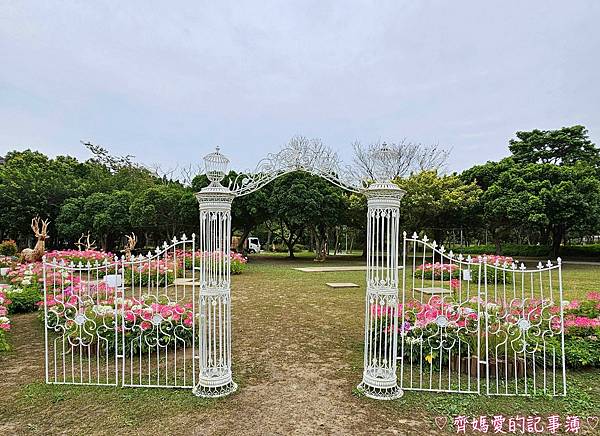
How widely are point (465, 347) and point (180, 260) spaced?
434 inches

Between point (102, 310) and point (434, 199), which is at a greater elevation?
point (434, 199)

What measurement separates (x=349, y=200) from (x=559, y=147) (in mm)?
14172

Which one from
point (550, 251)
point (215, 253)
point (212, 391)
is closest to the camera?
point (212, 391)

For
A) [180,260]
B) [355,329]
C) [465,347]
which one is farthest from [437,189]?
[465,347]

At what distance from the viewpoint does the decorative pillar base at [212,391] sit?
415 centimetres

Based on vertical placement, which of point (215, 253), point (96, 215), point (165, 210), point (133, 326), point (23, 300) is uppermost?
point (165, 210)

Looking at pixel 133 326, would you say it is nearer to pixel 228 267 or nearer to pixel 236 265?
pixel 228 267

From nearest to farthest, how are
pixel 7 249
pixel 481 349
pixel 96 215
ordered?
pixel 481 349 → pixel 7 249 → pixel 96 215

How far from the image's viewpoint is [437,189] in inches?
755

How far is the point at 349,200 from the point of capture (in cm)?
2019

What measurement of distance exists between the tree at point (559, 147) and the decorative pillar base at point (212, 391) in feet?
79.4

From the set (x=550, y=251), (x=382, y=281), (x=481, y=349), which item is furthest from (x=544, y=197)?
(x=382, y=281)

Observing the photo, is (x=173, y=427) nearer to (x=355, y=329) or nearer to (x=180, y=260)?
(x=355, y=329)

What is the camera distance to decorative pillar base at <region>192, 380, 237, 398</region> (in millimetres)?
4148
